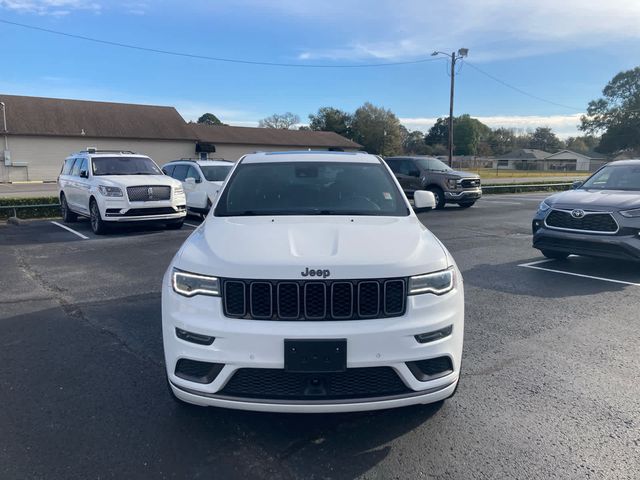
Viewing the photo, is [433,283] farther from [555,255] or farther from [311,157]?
[555,255]

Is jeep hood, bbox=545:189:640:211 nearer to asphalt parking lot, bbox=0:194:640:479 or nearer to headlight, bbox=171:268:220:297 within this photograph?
asphalt parking lot, bbox=0:194:640:479

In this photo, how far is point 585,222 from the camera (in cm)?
755

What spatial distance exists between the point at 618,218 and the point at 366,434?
596 cm

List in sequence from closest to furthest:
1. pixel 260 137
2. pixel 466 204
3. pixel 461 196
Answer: pixel 461 196 < pixel 466 204 < pixel 260 137

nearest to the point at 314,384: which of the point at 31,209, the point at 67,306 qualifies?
the point at 67,306

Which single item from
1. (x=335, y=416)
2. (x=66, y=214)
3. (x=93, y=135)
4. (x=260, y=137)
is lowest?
(x=335, y=416)

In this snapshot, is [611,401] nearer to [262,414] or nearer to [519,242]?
[262,414]

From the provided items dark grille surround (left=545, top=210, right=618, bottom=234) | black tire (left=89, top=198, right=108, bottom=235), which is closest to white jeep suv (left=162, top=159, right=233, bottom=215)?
black tire (left=89, top=198, right=108, bottom=235)

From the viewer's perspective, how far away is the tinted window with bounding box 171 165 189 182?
15.0 metres

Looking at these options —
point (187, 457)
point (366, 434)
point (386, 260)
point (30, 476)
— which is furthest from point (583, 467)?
point (30, 476)

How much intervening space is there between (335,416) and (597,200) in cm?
629

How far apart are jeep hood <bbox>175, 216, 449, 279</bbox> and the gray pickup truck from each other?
47.1ft

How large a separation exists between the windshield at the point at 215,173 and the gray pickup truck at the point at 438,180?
659 centimetres

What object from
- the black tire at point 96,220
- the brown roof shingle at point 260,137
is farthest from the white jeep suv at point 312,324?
the brown roof shingle at point 260,137
